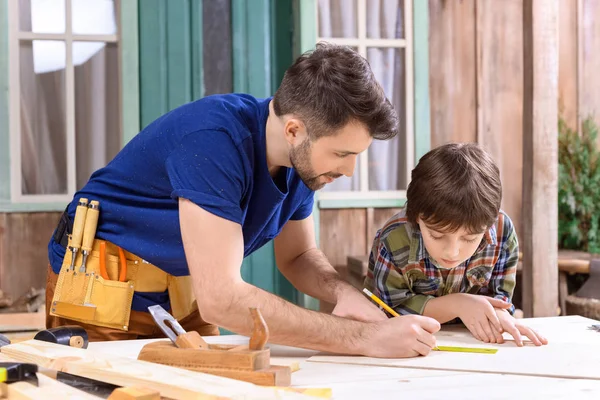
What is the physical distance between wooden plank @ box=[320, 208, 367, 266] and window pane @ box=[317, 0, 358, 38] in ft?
3.30

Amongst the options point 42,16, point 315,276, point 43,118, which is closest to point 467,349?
point 315,276

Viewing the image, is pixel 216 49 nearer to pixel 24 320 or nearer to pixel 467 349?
pixel 24 320

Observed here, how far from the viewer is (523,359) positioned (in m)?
1.78

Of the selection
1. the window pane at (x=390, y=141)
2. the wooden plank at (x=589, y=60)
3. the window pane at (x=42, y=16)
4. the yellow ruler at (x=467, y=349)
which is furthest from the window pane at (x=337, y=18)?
the yellow ruler at (x=467, y=349)

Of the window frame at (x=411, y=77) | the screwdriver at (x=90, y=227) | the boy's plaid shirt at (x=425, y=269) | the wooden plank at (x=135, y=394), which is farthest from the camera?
the window frame at (x=411, y=77)

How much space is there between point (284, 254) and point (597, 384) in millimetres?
1160

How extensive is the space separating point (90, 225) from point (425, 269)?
1007 millimetres

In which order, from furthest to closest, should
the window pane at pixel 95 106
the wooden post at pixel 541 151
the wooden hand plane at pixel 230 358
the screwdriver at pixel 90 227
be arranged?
the window pane at pixel 95 106 < the wooden post at pixel 541 151 < the screwdriver at pixel 90 227 < the wooden hand plane at pixel 230 358

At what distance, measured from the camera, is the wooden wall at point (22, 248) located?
395 cm

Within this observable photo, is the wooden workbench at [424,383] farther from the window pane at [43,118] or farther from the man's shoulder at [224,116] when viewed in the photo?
the window pane at [43,118]

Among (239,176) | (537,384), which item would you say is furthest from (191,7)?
(537,384)

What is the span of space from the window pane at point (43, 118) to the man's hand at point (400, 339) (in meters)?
2.67

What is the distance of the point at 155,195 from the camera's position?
206 centimetres

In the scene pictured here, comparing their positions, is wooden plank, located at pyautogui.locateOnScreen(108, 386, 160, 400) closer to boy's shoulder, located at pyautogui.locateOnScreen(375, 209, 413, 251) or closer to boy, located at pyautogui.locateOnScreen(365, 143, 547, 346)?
boy, located at pyautogui.locateOnScreen(365, 143, 547, 346)
